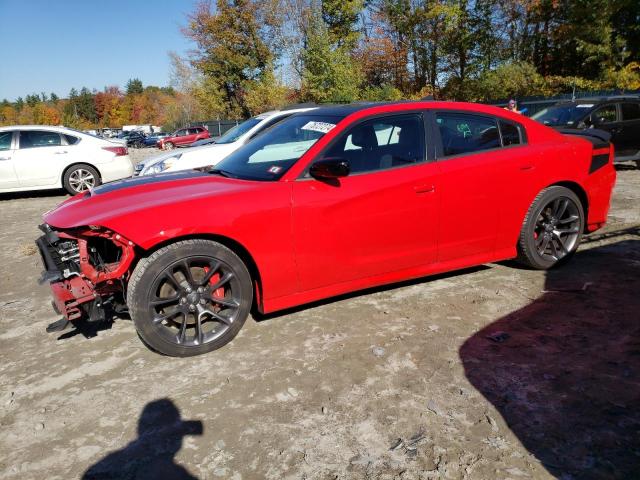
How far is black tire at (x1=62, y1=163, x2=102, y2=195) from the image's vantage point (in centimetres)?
1022

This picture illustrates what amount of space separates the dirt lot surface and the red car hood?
3.16 ft

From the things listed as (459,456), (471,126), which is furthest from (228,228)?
(471,126)

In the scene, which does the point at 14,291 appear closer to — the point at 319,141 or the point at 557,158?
the point at 319,141

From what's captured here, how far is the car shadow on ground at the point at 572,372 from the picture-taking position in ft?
7.18

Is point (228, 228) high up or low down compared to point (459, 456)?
up

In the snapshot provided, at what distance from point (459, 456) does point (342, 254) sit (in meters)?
1.64

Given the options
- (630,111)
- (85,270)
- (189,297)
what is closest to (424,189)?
(189,297)

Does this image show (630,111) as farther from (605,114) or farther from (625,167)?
(625,167)

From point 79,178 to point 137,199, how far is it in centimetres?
821

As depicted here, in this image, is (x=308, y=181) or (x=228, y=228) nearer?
(x=228, y=228)

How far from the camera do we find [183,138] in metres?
36.6

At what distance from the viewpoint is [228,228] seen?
3.13 metres

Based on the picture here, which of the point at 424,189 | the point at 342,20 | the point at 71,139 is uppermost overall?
the point at 342,20

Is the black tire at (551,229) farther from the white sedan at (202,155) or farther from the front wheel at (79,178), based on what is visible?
the front wheel at (79,178)
